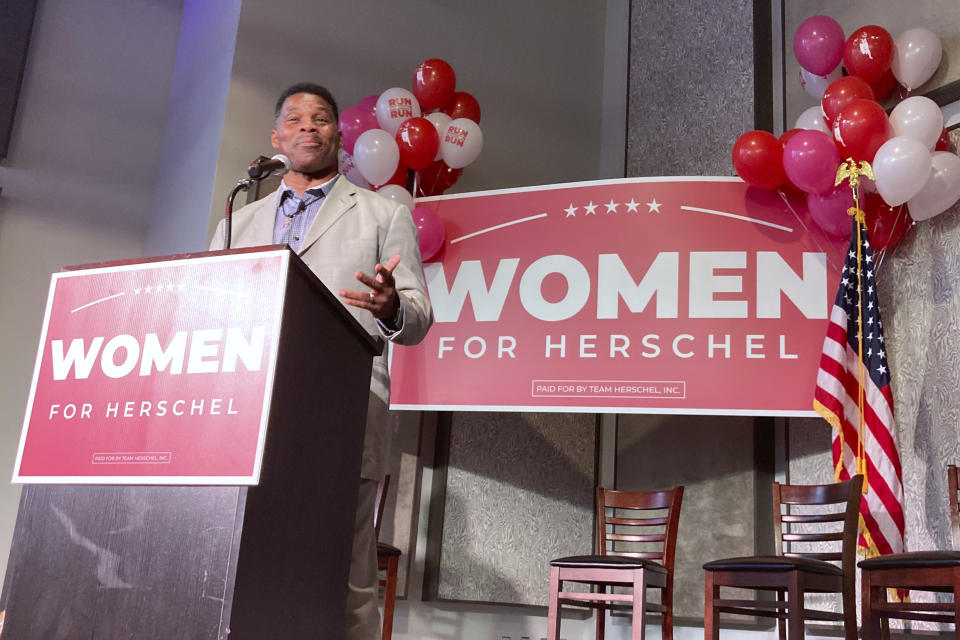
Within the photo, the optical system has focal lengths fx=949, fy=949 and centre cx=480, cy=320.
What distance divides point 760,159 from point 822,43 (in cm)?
67

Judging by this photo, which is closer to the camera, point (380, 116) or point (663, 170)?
point (380, 116)

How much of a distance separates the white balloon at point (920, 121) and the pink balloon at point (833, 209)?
0.30 metres

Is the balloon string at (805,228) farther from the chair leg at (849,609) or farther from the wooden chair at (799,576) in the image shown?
the chair leg at (849,609)

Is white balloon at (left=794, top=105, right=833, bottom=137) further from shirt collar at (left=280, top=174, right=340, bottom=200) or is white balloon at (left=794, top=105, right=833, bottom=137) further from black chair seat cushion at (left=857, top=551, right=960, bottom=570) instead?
shirt collar at (left=280, top=174, right=340, bottom=200)

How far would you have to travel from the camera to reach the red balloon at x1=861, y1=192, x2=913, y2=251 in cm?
382

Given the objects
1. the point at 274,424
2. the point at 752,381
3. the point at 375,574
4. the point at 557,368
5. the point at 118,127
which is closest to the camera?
the point at 274,424

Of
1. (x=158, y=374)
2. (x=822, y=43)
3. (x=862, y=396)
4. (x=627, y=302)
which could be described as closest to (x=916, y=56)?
(x=822, y=43)

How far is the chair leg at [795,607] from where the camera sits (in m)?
3.04

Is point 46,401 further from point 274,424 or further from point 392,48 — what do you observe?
point 392,48

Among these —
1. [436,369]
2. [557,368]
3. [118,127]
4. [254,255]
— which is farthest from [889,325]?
[118,127]

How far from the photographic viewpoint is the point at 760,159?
3.96 metres

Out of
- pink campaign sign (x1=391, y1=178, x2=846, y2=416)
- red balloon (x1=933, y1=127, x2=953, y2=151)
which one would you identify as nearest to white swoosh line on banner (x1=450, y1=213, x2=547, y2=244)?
pink campaign sign (x1=391, y1=178, x2=846, y2=416)

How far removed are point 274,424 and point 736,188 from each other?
328 cm

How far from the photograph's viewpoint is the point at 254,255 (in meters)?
1.40
